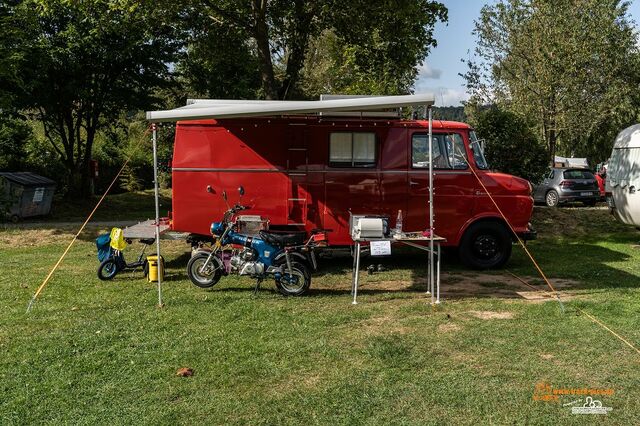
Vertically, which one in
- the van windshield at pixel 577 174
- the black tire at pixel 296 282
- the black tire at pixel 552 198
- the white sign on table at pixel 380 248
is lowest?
the black tire at pixel 296 282

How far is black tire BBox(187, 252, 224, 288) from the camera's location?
7.87 metres

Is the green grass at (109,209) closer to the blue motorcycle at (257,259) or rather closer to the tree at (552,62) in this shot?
the blue motorcycle at (257,259)

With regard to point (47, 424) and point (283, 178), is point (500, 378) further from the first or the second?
point (283, 178)

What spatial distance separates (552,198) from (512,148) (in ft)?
20.3

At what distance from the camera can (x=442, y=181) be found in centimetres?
912

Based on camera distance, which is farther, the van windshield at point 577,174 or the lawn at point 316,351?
the van windshield at point 577,174

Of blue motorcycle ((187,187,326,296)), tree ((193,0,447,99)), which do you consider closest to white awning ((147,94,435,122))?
blue motorcycle ((187,187,326,296))

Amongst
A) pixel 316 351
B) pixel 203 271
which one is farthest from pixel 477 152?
pixel 316 351

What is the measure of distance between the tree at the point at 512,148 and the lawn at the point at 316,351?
223 inches

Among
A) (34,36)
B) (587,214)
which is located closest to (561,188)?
(587,214)

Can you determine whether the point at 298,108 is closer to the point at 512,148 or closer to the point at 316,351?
the point at 316,351

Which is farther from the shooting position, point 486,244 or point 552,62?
point 552,62

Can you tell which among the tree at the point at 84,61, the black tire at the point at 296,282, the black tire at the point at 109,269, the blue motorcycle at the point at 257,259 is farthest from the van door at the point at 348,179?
the tree at the point at 84,61

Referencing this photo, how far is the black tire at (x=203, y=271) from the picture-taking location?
310 inches
